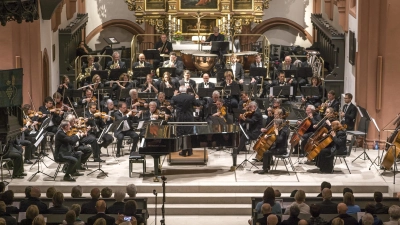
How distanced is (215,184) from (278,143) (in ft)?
5.35

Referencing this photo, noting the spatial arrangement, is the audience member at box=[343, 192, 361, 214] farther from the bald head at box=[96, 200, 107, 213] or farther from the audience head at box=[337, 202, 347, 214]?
the bald head at box=[96, 200, 107, 213]

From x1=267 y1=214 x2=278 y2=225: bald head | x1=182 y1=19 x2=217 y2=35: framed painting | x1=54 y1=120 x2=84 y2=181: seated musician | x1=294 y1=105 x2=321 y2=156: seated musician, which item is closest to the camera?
x1=267 y1=214 x2=278 y2=225: bald head

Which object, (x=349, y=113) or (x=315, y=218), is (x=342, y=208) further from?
(x=349, y=113)

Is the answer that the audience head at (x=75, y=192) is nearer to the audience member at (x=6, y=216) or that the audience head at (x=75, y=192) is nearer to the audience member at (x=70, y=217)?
the audience member at (x=6, y=216)

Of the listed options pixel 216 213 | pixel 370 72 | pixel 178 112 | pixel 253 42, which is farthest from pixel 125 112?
pixel 253 42

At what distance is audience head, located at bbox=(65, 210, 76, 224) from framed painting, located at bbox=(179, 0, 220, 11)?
17.7 m

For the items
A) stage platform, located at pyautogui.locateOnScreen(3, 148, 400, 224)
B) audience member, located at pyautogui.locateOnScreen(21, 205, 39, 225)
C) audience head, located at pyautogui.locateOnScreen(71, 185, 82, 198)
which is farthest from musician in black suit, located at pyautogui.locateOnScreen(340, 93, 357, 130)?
Result: audience member, located at pyautogui.locateOnScreen(21, 205, 39, 225)

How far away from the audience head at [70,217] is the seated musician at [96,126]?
6.57 metres

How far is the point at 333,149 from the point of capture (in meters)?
18.8

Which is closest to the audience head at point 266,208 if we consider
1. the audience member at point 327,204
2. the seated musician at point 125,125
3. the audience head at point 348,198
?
the audience member at point 327,204

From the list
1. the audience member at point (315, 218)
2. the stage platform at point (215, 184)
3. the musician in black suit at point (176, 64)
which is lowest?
the stage platform at point (215, 184)

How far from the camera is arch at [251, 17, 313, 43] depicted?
31203 millimetres

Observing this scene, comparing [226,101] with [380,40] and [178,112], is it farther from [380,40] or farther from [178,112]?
[380,40]

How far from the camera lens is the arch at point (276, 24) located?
3120cm
